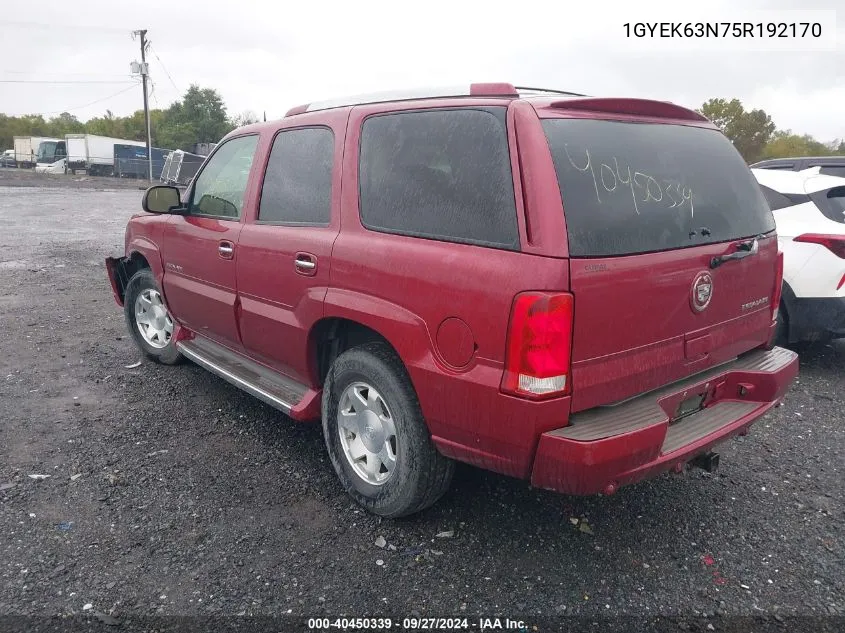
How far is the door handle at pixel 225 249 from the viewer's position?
383cm

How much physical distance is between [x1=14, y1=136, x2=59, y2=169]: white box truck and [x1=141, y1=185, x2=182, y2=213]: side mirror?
5923 cm

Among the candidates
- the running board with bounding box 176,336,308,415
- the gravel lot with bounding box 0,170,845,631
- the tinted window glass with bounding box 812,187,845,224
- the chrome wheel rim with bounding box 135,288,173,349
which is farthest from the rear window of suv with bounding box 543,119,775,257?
the chrome wheel rim with bounding box 135,288,173,349

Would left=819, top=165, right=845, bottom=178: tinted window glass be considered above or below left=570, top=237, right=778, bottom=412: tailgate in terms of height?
above

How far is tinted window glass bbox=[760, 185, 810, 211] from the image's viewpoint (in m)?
5.16

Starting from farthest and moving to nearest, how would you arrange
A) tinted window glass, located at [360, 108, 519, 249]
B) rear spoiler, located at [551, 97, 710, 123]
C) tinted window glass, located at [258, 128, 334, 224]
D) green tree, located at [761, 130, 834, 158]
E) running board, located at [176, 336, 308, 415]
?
green tree, located at [761, 130, 834, 158], running board, located at [176, 336, 308, 415], tinted window glass, located at [258, 128, 334, 224], rear spoiler, located at [551, 97, 710, 123], tinted window glass, located at [360, 108, 519, 249]

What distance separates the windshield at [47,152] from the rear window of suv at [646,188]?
56.1m

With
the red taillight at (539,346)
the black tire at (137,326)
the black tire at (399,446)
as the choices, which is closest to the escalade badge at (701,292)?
the red taillight at (539,346)

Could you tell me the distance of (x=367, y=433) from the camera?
3133mm

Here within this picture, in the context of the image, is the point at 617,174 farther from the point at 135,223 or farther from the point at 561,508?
the point at 135,223

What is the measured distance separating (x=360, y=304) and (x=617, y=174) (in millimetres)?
1231

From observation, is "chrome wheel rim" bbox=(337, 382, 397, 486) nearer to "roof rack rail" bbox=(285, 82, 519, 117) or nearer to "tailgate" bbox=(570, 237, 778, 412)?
"tailgate" bbox=(570, 237, 778, 412)

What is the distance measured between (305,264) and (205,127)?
72246mm

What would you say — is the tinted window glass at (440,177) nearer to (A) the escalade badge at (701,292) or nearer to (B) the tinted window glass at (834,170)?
(A) the escalade badge at (701,292)

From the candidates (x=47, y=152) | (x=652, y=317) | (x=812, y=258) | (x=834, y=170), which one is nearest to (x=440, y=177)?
(x=652, y=317)
